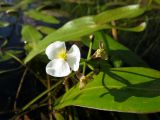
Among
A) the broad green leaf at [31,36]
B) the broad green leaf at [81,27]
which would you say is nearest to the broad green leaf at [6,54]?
the broad green leaf at [31,36]

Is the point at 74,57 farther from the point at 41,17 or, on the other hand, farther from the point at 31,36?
the point at 41,17

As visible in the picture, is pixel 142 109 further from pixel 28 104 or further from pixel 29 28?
pixel 29 28

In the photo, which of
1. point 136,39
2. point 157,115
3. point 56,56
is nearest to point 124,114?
point 157,115

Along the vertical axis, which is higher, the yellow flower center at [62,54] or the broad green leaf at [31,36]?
the yellow flower center at [62,54]

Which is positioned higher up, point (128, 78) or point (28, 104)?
point (128, 78)

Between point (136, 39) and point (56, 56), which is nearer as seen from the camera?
point (56, 56)

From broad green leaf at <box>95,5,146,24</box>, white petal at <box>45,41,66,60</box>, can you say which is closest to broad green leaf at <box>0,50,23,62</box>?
broad green leaf at <box>95,5,146,24</box>

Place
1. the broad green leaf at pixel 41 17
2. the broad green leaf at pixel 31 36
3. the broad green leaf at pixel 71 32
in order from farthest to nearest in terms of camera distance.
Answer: the broad green leaf at pixel 41 17 → the broad green leaf at pixel 31 36 → the broad green leaf at pixel 71 32

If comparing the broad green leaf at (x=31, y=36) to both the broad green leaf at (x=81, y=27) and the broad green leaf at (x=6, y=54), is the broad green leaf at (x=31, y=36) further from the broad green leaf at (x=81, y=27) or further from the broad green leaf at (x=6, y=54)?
the broad green leaf at (x=81, y=27)
